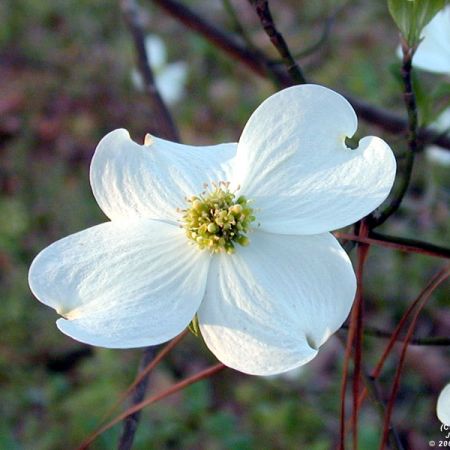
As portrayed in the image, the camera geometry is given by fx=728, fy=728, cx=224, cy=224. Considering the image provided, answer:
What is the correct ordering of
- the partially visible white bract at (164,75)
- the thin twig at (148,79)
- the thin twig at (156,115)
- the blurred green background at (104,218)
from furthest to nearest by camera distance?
1. the partially visible white bract at (164,75)
2. the blurred green background at (104,218)
3. the thin twig at (148,79)
4. the thin twig at (156,115)

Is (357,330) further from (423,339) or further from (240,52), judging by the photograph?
(240,52)

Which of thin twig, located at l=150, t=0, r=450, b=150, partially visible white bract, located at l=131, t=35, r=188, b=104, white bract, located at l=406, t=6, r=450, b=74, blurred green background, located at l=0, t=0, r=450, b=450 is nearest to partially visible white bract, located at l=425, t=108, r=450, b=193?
blurred green background, located at l=0, t=0, r=450, b=450

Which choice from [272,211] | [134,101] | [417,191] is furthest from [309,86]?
[134,101]

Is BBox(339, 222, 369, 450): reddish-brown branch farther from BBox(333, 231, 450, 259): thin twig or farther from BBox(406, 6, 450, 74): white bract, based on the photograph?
BBox(406, 6, 450, 74): white bract

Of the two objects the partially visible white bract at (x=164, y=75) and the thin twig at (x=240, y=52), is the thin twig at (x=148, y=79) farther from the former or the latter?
the partially visible white bract at (x=164, y=75)

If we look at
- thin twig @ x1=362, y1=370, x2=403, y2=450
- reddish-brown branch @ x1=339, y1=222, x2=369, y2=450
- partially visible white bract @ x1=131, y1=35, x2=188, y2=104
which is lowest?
partially visible white bract @ x1=131, y1=35, x2=188, y2=104

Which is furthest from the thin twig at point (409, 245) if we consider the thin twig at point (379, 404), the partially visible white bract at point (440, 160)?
the partially visible white bract at point (440, 160)

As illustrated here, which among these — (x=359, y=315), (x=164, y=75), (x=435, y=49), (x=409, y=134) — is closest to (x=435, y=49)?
(x=435, y=49)
